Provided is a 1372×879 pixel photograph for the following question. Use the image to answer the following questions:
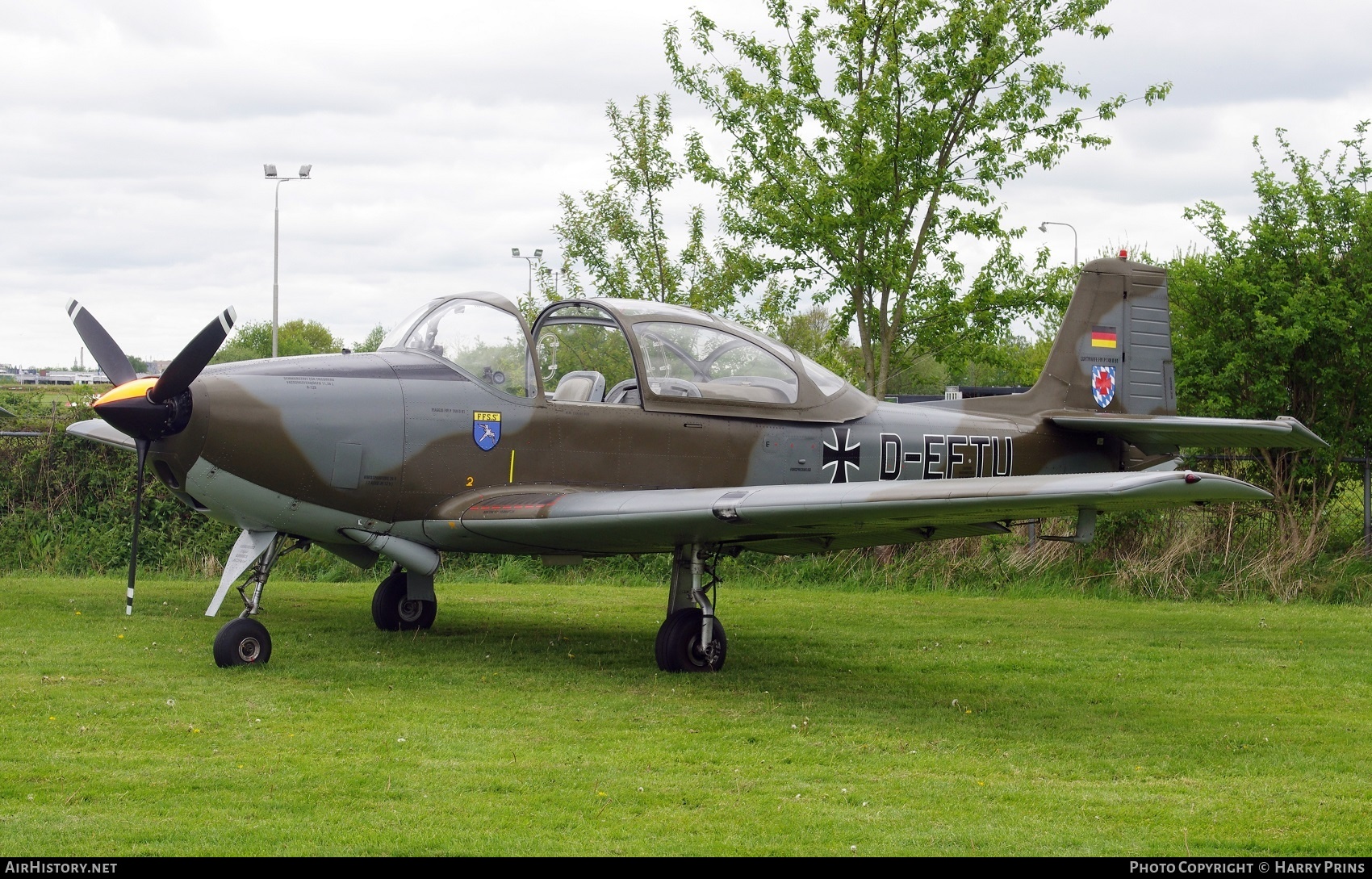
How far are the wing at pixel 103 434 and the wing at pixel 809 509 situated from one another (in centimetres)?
338

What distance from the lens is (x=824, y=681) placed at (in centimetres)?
834

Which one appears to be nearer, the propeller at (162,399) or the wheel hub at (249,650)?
the propeller at (162,399)

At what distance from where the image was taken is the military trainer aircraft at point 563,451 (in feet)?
25.5

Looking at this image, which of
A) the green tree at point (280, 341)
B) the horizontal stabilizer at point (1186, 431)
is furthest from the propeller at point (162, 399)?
the green tree at point (280, 341)

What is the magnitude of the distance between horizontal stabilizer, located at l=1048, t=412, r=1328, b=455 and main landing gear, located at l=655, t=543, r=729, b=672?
154 inches

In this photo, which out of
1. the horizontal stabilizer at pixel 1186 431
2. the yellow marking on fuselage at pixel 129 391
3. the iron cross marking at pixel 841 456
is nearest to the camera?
the yellow marking on fuselage at pixel 129 391

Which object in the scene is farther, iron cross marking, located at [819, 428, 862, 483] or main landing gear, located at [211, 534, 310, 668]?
iron cross marking, located at [819, 428, 862, 483]

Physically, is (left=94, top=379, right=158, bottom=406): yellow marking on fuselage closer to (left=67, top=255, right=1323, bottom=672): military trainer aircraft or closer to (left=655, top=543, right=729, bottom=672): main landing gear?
(left=67, top=255, right=1323, bottom=672): military trainer aircraft

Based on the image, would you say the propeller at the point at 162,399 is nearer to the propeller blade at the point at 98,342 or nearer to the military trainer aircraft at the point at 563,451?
the military trainer aircraft at the point at 563,451

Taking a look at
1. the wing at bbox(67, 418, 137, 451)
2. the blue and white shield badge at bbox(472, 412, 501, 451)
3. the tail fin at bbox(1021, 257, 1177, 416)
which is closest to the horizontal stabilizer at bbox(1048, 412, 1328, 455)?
the tail fin at bbox(1021, 257, 1177, 416)

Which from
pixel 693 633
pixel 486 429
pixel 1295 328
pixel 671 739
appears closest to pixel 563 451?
pixel 486 429

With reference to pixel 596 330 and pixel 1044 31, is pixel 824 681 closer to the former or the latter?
pixel 596 330

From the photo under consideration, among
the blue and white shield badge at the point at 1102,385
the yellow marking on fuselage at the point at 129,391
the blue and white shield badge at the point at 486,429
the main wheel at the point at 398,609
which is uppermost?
the blue and white shield badge at the point at 1102,385

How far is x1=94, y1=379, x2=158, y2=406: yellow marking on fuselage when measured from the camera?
7707mm
